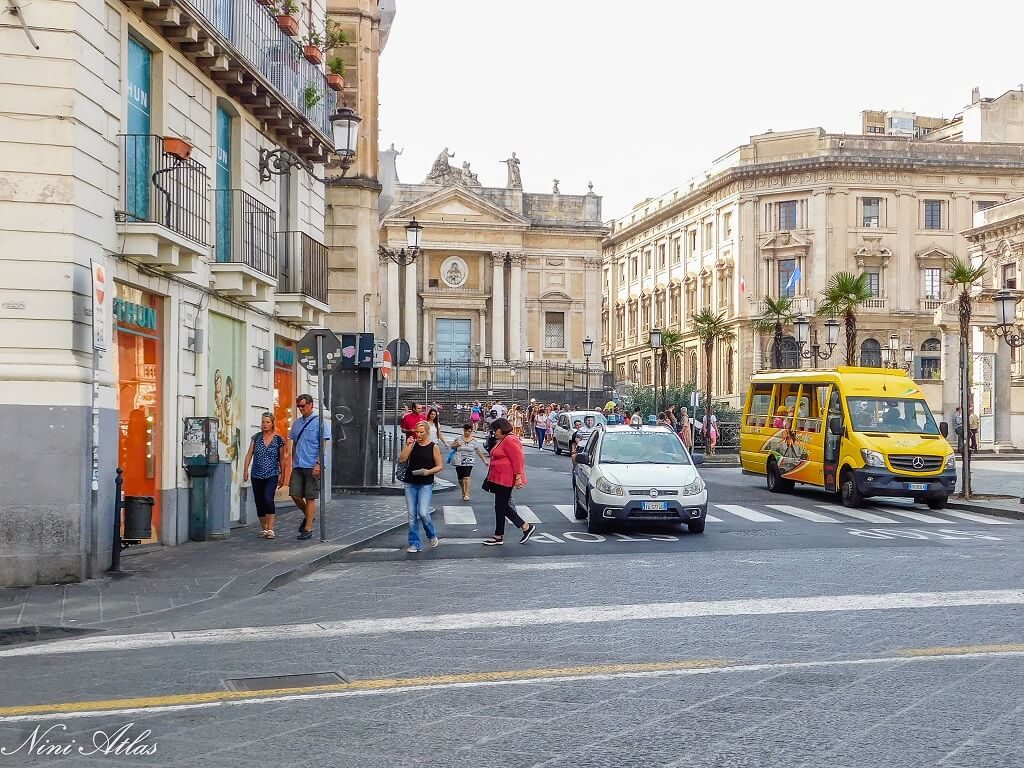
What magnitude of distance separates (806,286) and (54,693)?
75.8 meters

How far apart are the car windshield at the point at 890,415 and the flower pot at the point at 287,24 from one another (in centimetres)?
1209

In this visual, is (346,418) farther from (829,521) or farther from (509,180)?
(509,180)

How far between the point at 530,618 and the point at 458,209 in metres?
72.8

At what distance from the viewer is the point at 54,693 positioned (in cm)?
785

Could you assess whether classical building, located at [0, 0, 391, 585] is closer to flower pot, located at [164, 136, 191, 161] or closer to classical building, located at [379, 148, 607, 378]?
flower pot, located at [164, 136, 191, 161]

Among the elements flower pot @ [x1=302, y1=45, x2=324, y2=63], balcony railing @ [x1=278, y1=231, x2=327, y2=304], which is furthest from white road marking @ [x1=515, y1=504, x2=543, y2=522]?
flower pot @ [x1=302, y1=45, x2=324, y2=63]

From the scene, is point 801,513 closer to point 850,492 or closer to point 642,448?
point 850,492

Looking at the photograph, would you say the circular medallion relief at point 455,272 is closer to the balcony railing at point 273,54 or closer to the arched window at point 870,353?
the arched window at point 870,353

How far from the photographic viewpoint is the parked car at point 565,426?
45219mm

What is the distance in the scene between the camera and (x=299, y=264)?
22.2m

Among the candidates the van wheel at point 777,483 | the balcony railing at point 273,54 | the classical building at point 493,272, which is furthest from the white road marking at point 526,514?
the classical building at point 493,272

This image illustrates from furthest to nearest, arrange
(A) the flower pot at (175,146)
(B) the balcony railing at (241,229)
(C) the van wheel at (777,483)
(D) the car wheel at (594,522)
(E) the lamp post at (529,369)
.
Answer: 1. (E) the lamp post at (529,369)
2. (C) the van wheel at (777,483)
3. (D) the car wheel at (594,522)
4. (B) the balcony railing at (241,229)
5. (A) the flower pot at (175,146)

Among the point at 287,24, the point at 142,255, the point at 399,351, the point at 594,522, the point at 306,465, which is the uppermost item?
the point at 287,24

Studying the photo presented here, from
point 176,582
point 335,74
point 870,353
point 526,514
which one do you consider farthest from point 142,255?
point 870,353
